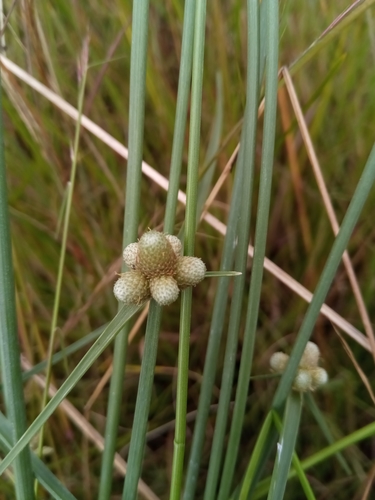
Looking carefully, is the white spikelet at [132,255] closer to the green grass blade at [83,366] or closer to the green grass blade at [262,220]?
the green grass blade at [83,366]

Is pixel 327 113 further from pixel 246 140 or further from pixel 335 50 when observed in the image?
pixel 246 140

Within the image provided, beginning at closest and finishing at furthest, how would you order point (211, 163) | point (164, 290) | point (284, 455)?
1. point (164, 290)
2. point (284, 455)
3. point (211, 163)

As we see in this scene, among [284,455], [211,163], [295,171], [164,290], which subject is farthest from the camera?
[295,171]

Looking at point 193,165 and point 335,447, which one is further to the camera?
point 335,447

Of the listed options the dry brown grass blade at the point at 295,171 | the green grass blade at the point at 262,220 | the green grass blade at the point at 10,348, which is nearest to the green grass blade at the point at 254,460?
the green grass blade at the point at 262,220

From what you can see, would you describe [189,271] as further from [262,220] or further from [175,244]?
[262,220]

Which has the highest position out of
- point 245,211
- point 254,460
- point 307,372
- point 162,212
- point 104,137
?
point 104,137

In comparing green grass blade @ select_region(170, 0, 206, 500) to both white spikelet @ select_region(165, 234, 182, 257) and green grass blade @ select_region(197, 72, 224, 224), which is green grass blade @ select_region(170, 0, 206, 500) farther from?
green grass blade @ select_region(197, 72, 224, 224)

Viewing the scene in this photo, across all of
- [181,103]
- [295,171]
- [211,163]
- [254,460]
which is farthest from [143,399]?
[295,171]
